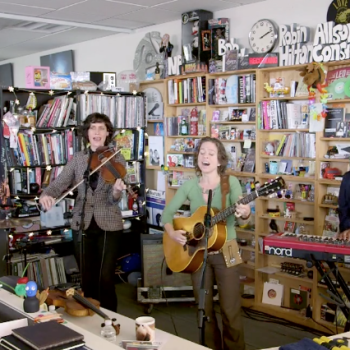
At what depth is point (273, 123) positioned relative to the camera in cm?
443

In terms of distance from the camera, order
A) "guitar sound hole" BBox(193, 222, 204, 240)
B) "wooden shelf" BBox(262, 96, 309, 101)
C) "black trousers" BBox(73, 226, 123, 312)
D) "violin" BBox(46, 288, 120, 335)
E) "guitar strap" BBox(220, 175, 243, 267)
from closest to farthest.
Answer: "violin" BBox(46, 288, 120, 335), "guitar strap" BBox(220, 175, 243, 267), "guitar sound hole" BBox(193, 222, 204, 240), "black trousers" BBox(73, 226, 123, 312), "wooden shelf" BBox(262, 96, 309, 101)

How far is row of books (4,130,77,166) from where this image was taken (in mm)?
4660

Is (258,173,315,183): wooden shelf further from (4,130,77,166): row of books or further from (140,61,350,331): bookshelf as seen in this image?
(4,130,77,166): row of books

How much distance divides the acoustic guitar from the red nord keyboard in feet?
1.32

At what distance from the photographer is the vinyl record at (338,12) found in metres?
3.92

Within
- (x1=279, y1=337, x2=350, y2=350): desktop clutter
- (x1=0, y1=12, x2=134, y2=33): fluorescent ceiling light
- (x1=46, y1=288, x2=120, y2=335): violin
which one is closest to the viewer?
(x1=279, y1=337, x2=350, y2=350): desktop clutter

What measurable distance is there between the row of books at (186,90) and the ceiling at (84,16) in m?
0.66

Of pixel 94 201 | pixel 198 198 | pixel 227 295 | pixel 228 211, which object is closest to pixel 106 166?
pixel 94 201

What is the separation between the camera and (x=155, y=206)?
5.62 metres

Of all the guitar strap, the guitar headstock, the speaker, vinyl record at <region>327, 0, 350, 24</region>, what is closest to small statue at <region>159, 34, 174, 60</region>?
vinyl record at <region>327, 0, 350, 24</region>

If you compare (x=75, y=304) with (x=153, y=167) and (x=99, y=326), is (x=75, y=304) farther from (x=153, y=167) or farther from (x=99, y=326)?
(x=153, y=167)

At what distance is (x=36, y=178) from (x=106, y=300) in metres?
1.67

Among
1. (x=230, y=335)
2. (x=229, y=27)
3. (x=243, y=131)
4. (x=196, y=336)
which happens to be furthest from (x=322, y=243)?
(x=229, y=27)

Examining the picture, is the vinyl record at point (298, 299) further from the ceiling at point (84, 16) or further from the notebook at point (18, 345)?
the notebook at point (18, 345)
